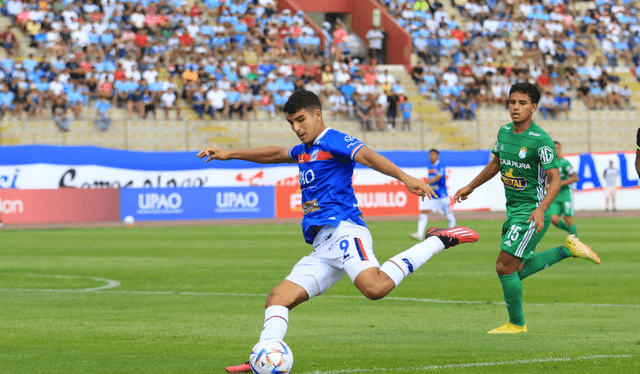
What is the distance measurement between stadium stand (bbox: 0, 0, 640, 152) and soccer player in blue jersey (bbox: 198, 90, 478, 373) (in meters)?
27.2

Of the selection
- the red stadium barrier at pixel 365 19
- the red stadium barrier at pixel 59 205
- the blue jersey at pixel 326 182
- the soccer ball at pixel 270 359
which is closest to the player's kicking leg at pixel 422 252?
the blue jersey at pixel 326 182

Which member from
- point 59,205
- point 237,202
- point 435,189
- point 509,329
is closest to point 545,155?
point 509,329

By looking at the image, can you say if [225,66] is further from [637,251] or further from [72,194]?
[637,251]

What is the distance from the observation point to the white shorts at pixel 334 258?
273 inches

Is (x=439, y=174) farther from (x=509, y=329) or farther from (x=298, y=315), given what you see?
(x=509, y=329)

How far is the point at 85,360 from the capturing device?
25.4 ft

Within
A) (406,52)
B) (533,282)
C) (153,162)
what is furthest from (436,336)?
(406,52)

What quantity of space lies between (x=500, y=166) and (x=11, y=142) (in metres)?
26.0

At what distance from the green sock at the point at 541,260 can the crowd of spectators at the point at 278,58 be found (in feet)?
84.7

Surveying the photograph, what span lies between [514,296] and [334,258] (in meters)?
2.98

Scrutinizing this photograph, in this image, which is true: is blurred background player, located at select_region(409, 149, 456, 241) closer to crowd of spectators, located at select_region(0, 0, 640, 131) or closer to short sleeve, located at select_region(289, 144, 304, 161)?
crowd of spectators, located at select_region(0, 0, 640, 131)

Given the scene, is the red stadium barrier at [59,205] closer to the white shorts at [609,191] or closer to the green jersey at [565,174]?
the green jersey at [565,174]

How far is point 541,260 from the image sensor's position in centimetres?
990

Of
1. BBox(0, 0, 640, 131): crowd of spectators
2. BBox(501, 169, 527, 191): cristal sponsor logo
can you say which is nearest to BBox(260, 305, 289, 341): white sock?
BBox(501, 169, 527, 191): cristal sponsor logo
